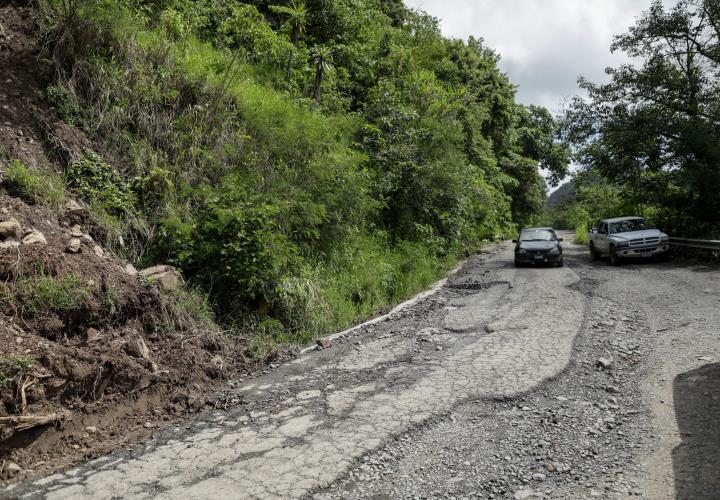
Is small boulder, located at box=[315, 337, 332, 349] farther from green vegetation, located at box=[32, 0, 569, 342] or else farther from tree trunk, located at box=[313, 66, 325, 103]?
tree trunk, located at box=[313, 66, 325, 103]

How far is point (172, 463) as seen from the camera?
4.38 metres

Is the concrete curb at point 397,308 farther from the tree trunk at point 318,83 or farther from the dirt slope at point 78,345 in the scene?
the tree trunk at point 318,83

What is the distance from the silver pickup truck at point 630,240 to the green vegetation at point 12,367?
16.4 metres

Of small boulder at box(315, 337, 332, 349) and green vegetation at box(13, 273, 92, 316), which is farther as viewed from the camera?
small boulder at box(315, 337, 332, 349)

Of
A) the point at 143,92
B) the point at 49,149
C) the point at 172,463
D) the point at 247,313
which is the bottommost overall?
the point at 172,463

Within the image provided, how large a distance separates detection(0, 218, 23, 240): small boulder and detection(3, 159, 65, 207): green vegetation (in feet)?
2.85

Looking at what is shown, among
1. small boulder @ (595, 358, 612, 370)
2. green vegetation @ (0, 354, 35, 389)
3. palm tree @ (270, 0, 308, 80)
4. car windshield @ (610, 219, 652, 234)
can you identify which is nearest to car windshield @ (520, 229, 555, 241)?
car windshield @ (610, 219, 652, 234)

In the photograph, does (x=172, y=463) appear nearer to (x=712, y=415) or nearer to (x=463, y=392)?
(x=463, y=392)

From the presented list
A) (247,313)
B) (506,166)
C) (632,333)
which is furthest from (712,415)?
(506,166)

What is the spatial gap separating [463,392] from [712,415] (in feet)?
7.75

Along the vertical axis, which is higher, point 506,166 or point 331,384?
point 506,166

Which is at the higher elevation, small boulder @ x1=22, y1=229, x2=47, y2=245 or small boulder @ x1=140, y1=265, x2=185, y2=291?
small boulder @ x1=22, y1=229, x2=47, y2=245

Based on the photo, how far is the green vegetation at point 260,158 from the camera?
25.7 feet

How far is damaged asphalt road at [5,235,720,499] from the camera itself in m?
3.96
